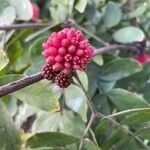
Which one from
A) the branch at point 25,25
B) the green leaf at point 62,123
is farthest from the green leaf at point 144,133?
the branch at point 25,25

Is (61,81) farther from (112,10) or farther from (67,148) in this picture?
(112,10)

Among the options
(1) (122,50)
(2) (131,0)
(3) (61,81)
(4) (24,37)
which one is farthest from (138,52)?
(3) (61,81)

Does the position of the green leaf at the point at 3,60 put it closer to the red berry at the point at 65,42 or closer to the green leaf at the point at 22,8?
the red berry at the point at 65,42

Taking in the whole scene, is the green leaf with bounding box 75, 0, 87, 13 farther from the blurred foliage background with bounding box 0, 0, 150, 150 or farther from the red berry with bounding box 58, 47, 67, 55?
the red berry with bounding box 58, 47, 67, 55

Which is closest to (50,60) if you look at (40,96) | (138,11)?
(40,96)

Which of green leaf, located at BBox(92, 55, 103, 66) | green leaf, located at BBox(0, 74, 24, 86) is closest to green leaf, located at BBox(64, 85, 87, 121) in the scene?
green leaf, located at BBox(92, 55, 103, 66)

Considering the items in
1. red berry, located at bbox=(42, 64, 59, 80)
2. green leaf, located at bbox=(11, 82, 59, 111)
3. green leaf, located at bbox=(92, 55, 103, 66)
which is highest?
red berry, located at bbox=(42, 64, 59, 80)
